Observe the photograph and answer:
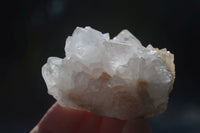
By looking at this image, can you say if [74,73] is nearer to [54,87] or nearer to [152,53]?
[54,87]

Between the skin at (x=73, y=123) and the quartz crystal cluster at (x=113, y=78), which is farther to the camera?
the skin at (x=73, y=123)

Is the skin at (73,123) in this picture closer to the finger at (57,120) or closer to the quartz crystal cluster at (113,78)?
the finger at (57,120)

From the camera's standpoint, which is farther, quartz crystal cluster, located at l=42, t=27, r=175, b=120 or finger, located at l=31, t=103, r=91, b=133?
finger, located at l=31, t=103, r=91, b=133

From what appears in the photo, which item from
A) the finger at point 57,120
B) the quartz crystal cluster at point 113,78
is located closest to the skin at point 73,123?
the finger at point 57,120

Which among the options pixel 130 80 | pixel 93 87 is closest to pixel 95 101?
pixel 93 87

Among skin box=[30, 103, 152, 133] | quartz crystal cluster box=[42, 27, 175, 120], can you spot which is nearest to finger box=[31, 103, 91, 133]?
A: skin box=[30, 103, 152, 133]

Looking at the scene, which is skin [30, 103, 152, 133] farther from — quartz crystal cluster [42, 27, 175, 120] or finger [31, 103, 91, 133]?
quartz crystal cluster [42, 27, 175, 120]
